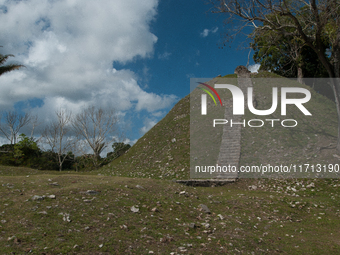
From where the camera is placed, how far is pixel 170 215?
7.82 metres

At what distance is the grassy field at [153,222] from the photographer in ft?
18.6

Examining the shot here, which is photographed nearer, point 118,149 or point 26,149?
point 26,149

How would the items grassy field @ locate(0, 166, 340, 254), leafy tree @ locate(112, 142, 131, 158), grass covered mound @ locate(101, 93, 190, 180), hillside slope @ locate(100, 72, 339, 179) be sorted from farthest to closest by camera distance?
leafy tree @ locate(112, 142, 131, 158), grass covered mound @ locate(101, 93, 190, 180), hillside slope @ locate(100, 72, 339, 179), grassy field @ locate(0, 166, 340, 254)

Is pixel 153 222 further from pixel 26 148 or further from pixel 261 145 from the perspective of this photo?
pixel 26 148

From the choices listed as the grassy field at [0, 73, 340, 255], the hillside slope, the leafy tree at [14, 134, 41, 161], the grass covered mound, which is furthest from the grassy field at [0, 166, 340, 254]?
the leafy tree at [14, 134, 41, 161]

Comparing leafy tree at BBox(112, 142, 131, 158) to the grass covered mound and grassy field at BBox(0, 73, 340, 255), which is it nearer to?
the grass covered mound

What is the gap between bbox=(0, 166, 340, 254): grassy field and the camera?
568cm

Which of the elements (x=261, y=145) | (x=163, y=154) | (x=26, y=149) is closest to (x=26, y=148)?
(x=26, y=149)

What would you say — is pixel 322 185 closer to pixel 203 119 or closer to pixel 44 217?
pixel 203 119

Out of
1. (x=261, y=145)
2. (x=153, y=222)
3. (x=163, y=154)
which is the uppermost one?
(x=261, y=145)

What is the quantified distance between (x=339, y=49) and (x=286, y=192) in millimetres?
11590

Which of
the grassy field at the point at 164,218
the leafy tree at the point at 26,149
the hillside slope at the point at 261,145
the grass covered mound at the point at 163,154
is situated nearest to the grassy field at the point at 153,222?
the grassy field at the point at 164,218

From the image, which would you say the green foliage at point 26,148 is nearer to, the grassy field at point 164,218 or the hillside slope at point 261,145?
the hillside slope at point 261,145

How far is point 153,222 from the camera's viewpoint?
23.4 ft
